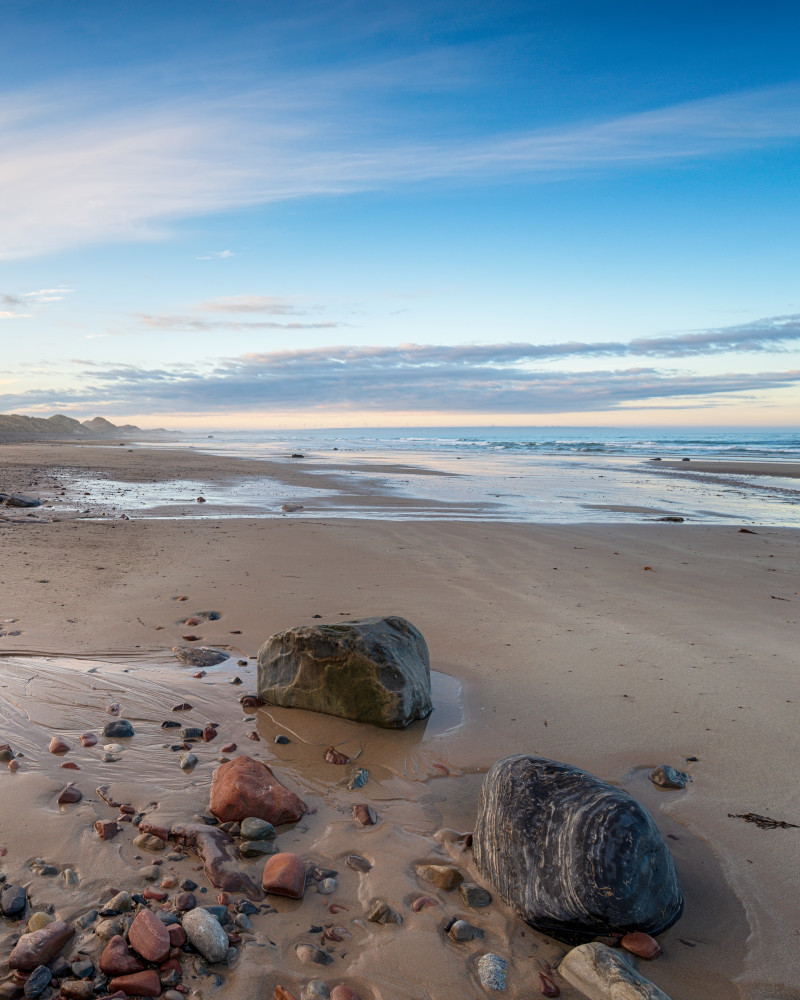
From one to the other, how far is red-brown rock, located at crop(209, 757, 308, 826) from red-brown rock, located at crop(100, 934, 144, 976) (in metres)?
0.76

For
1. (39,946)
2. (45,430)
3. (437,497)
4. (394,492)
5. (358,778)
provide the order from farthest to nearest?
(45,430) → (394,492) → (437,497) → (358,778) → (39,946)

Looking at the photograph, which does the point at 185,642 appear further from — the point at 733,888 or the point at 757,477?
the point at 757,477

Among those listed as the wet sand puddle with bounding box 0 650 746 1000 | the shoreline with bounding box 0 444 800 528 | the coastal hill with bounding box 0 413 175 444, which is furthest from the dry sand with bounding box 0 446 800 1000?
the coastal hill with bounding box 0 413 175 444

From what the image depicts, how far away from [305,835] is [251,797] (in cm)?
28

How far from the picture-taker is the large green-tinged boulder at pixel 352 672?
3.66 meters

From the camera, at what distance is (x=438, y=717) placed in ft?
12.5

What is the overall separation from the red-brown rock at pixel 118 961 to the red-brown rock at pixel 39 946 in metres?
0.14

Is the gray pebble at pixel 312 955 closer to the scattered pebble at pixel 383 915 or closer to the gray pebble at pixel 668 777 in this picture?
the scattered pebble at pixel 383 915

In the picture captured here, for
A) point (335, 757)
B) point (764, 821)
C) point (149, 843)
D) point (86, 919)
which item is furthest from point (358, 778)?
point (764, 821)

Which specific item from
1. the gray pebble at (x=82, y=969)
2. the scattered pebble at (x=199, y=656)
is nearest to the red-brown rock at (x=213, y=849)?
the gray pebble at (x=82, y=969)

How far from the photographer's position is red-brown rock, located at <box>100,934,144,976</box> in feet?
5.97

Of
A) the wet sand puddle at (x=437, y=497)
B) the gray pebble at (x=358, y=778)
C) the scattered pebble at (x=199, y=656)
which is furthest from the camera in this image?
the wet sand puddle at (x=437, y=497)

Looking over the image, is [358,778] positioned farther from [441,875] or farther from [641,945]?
[641,945]

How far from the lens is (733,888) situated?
7.89 ft
